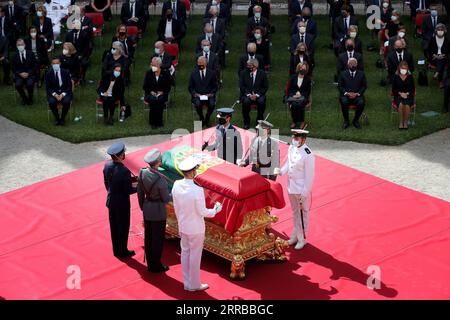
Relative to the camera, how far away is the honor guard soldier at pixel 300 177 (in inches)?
426

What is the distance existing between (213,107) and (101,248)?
660 cm

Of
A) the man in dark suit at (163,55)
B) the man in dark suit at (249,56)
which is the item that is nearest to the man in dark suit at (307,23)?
the man in dark suit at (249,56)

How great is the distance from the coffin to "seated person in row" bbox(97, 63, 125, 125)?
659 cm

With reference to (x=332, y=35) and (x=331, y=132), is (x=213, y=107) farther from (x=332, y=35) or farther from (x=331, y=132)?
(x=332, y=35)

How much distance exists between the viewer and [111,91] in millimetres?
17219

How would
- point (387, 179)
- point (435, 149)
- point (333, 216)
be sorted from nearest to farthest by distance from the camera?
1. point (333, 216)
2. point (387, 179)
3. point (435, 149)

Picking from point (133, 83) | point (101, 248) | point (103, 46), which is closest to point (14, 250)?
point (101, 248)

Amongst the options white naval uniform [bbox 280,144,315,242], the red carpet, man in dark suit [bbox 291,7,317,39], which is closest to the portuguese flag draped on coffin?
white naval uniform [bbox 280,144,315,242]

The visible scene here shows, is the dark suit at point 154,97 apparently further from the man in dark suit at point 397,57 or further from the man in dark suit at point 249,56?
the man in dark suit at point 397,57

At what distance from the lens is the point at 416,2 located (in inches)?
918

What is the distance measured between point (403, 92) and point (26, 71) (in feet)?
26.7

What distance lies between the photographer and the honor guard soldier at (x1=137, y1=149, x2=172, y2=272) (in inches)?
399

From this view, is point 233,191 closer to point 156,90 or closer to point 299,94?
point 299,94

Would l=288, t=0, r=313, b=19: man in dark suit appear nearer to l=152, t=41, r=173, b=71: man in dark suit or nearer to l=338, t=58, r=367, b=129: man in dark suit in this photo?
l=152, t=41, r=173, b=71: man in dark suit
